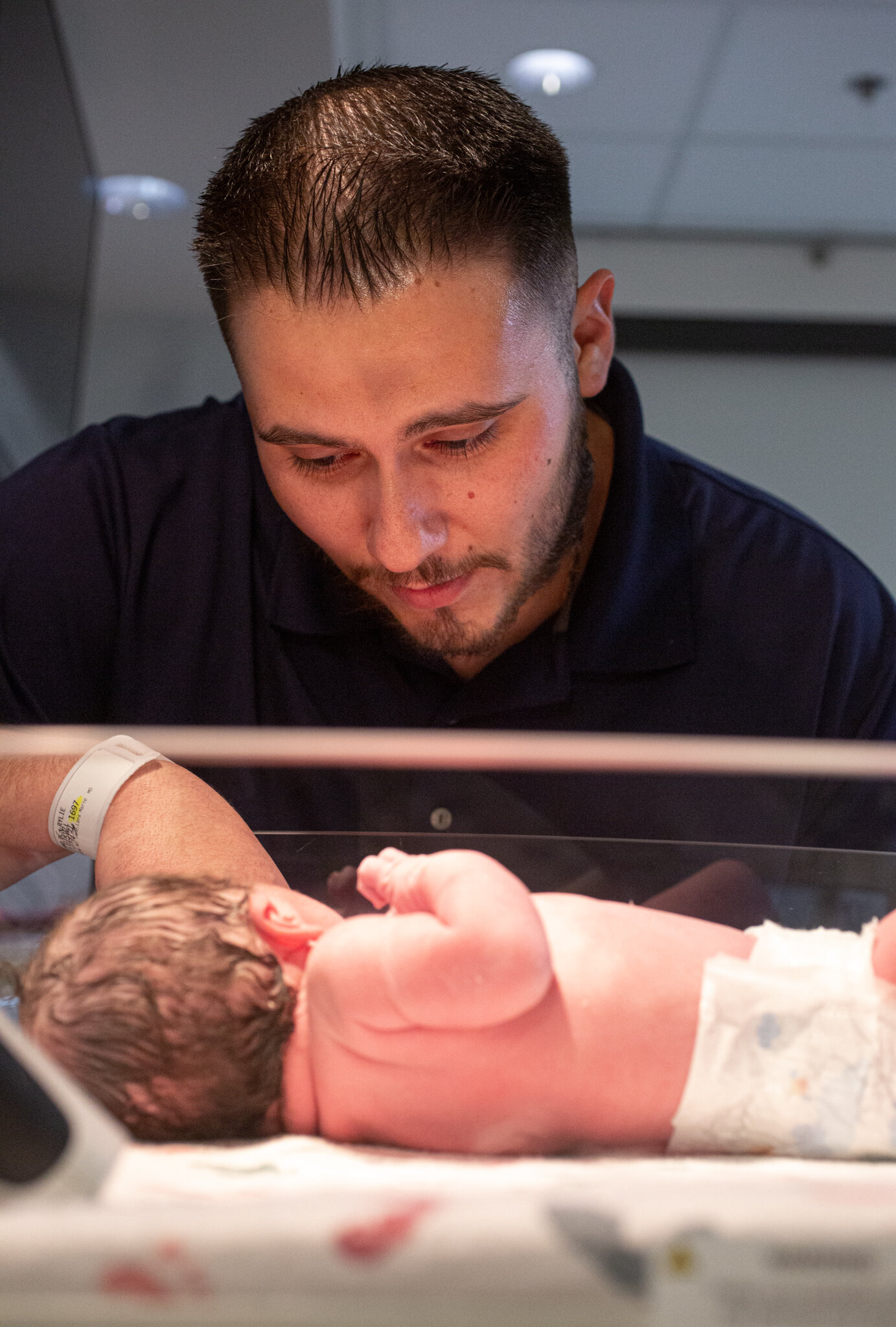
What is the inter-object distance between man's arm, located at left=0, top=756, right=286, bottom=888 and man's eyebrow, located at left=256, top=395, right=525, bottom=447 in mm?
356

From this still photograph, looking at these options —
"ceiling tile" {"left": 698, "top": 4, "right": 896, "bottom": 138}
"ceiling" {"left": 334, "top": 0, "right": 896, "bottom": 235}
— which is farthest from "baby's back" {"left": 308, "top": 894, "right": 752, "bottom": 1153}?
"ceiling tile" {"left": 698, "top": 4, "right": 896, "bottom": 138}

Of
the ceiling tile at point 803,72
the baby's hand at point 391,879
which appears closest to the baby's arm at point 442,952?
the baby's hand at point 391,879

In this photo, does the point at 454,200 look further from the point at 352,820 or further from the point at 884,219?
the point at 884,219

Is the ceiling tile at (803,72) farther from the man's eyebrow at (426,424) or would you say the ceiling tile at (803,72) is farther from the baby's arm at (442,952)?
the baby's arm at (442,952)

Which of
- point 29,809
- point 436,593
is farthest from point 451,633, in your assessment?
point 29,809

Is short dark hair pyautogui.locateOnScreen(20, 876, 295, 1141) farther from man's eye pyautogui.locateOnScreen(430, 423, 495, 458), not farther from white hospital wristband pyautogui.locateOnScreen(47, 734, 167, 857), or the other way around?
man's eye pyautogui.locateOnScreen(430, 423, 495, 458)

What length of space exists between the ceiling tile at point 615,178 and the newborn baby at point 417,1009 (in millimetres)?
2574

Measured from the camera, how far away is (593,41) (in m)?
2.46

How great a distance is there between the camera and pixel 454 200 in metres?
1.00

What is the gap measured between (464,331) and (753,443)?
2768 mm

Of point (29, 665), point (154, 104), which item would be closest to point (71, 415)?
point (154, 104)

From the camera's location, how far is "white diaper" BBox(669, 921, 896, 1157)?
582 mm

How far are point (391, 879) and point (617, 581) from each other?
652mm

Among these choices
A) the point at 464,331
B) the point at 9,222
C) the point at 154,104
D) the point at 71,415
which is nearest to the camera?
the point at 464,331
